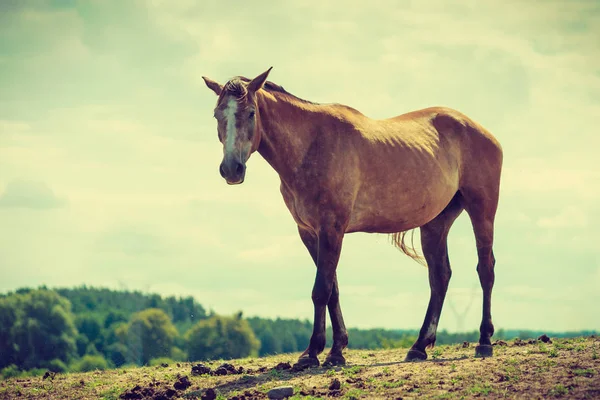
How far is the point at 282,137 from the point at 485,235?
470 centimetres

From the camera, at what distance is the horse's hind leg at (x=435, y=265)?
14.2m

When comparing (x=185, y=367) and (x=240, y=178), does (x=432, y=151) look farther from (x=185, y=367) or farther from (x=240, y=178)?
(x=185, y=367)

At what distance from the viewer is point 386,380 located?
11.4m

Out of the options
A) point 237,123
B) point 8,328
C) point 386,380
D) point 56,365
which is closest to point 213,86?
point 237,123

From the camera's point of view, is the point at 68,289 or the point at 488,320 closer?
the point at 488,320

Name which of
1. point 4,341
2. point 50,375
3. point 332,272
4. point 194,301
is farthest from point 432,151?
point 194,301

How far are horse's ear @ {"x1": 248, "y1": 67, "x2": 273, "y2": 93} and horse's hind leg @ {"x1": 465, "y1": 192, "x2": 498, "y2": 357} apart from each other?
16.6 feet

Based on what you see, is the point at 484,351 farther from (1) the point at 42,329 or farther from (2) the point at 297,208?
(1) the point at 42,329

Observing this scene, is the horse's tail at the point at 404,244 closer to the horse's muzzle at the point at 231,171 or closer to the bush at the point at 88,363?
the horse's muzzle at the point at 231,171

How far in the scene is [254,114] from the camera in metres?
12.0

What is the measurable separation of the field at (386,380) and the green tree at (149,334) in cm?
8113

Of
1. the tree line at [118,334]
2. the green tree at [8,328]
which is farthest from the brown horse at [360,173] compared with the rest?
the green tree at [8,328]

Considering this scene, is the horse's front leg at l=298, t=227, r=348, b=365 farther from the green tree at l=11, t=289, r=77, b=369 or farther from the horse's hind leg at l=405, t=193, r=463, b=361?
the green tree at l=11, t=289, r=77, b=369

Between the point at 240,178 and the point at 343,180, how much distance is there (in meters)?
1.88
